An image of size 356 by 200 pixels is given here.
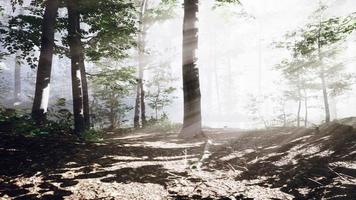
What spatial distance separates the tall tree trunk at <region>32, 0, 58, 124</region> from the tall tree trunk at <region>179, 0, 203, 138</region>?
18.1 feet

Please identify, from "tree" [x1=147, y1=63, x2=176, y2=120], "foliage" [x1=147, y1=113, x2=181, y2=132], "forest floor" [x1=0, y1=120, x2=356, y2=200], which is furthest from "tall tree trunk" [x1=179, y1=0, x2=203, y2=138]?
"tree" [x1=147, y1=63, x2=176, y2=120]

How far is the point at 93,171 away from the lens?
19.8 ft

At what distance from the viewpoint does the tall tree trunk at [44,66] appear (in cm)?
1146

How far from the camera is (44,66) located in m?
11.6

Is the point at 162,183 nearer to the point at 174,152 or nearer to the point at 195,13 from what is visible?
the point at 174,152

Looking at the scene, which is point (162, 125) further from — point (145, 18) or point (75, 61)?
point (75, 61)

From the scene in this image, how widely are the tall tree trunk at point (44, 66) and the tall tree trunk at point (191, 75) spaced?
18.1 feet

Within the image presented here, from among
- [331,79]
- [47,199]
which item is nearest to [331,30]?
[47,199]

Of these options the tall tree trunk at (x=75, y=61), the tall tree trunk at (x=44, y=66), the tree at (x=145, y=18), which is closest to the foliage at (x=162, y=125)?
the tree at (x=145, y=18)

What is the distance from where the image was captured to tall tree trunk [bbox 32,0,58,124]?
11461 millimetres

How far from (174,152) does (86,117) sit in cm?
787

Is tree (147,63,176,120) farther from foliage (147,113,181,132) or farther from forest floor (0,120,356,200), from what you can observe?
forest floor (0,120,356,200)

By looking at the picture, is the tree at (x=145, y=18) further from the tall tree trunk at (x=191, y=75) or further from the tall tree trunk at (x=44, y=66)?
the tall tree trunk at (x=44, y=66)

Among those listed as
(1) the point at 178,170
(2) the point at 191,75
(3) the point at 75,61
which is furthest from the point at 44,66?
(1) the point at 178,170
